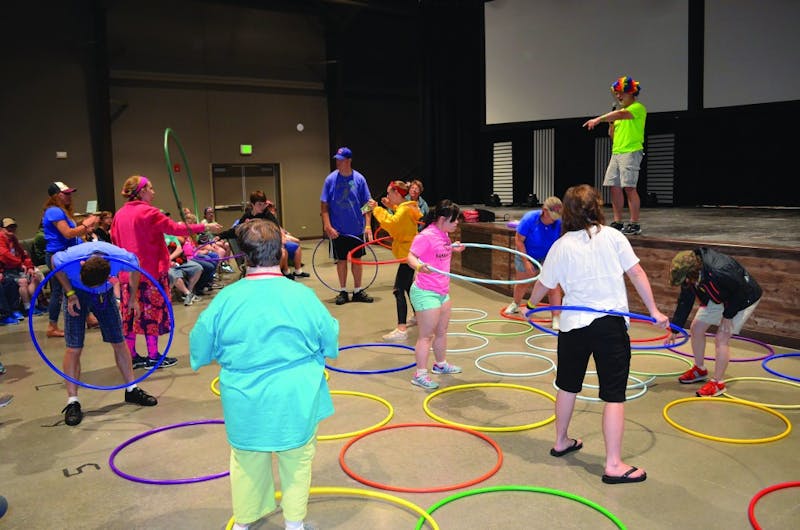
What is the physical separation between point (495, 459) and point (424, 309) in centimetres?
147

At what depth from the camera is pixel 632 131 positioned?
753 cm

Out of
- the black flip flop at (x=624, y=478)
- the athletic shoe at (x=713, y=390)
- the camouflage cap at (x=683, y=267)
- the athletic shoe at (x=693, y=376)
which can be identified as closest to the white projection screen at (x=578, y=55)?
the athletic shoe at (x=693, y=376)

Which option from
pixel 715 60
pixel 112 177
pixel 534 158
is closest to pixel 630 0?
pixel 715 60

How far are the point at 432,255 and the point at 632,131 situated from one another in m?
3.83

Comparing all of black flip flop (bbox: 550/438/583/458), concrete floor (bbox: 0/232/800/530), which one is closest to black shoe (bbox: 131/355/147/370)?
concrete floor (bbox: 0/232/800/530)

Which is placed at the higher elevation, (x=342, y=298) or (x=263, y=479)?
(x=263, y=479)

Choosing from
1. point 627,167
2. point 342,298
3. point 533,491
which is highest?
point 627,167

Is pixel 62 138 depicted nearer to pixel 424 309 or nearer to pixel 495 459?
pixel 424 309

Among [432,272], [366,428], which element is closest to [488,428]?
[366,428]

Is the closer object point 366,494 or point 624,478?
point 366,494

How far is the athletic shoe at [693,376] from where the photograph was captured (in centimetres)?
516

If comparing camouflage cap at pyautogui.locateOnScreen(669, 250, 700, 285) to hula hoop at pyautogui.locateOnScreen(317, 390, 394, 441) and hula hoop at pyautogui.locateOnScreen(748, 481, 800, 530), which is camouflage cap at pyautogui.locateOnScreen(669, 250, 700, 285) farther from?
hula hoop at pyautogui.locateOnScreen(317, 390, 394, 441)

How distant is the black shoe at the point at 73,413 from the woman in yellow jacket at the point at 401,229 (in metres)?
3.10

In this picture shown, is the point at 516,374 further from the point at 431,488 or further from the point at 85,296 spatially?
the point at 85,296
